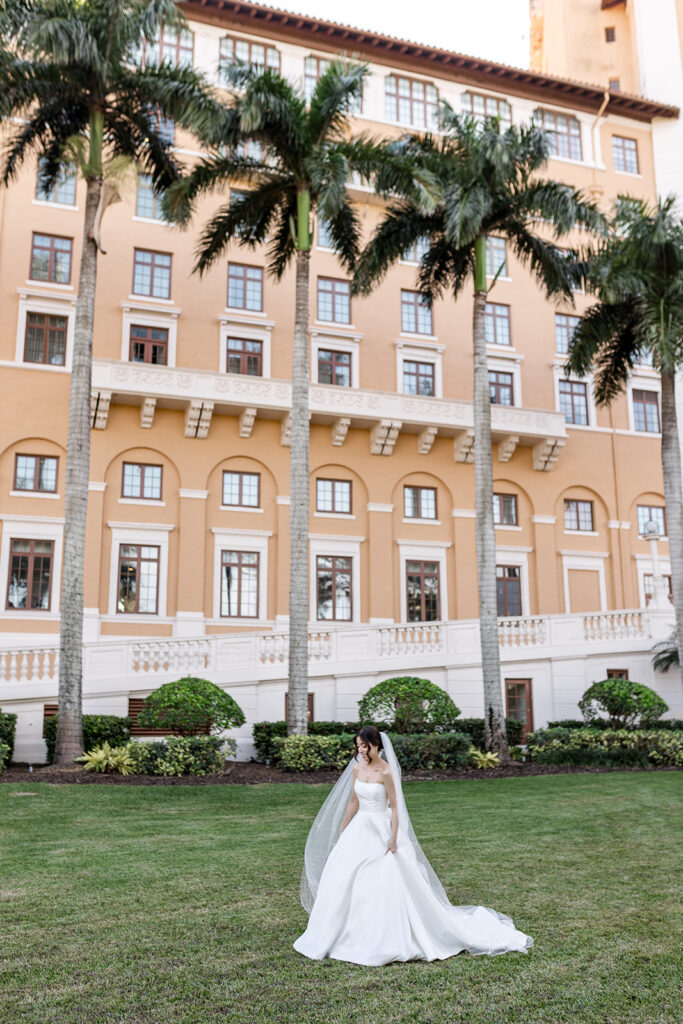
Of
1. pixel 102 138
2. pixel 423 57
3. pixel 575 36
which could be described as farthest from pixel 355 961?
pixel 575 36

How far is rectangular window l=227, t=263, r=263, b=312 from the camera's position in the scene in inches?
1240

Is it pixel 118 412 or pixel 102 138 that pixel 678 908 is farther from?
pixel 118 412

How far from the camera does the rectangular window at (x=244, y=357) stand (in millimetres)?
30906

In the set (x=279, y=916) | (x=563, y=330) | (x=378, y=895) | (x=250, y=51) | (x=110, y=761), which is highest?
(x=250, y=51)

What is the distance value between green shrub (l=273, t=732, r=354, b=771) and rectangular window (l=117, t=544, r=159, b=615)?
10.4 m

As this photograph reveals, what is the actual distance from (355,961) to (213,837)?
538 centimetres

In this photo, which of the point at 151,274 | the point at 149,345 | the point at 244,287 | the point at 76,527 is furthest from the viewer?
the point at 244,287

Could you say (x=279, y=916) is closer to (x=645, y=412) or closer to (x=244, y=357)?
(x=244, y=357)

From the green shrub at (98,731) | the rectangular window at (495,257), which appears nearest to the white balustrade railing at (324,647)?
the green shrub at (98,731)

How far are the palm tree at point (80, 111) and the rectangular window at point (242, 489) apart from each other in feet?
34.2

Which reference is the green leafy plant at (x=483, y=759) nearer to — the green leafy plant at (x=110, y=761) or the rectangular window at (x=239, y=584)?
the green leafy plant at (x=110, y=761)

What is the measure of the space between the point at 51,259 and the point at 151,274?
3.17 metres

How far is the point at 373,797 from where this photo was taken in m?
6.81

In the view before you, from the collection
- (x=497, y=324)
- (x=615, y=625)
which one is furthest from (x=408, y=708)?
(x=497, y=324)
